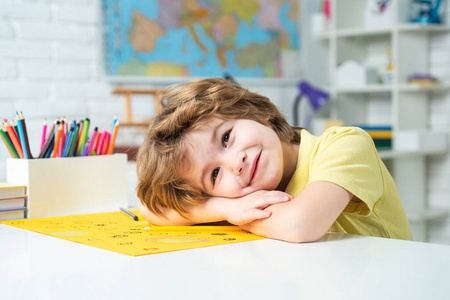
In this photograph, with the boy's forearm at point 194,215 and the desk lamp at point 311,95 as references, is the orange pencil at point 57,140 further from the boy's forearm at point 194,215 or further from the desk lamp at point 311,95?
the desk lamp at point 311,95

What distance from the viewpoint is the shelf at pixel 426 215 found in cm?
291

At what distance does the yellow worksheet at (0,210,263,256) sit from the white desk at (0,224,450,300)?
0.03 m

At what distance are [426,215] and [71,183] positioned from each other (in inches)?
89.1

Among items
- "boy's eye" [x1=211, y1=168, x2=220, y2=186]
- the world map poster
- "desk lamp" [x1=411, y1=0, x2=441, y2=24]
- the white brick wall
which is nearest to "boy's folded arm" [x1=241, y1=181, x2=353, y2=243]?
"boy's eye" [x1=211, y1=168, x2=220, y2=186]

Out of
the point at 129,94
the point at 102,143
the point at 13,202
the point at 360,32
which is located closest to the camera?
the point at 13,202

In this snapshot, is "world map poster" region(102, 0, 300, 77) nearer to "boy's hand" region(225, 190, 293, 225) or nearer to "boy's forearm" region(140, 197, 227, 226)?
"boy's forearm" region(140, 197, 227, 226)

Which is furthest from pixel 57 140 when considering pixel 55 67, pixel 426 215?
pixel 426 215

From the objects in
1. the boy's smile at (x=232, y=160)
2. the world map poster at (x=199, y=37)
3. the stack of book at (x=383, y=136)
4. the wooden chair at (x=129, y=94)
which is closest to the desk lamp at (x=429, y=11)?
the stack of book at (x=383, y=136)

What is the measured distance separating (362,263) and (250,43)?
2.60 metres

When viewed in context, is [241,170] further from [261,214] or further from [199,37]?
[199,37]

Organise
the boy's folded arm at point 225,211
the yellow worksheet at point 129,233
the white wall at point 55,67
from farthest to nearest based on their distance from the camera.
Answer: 1. the white wall at point 55,67
2. the boy's folded arm at point 225,211
3. the yellow worksheet at point 129,233

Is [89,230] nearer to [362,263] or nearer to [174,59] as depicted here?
[362,263]

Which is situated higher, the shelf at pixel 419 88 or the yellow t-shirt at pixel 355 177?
the shelf at pixel 419 88

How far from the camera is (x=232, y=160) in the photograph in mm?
954
